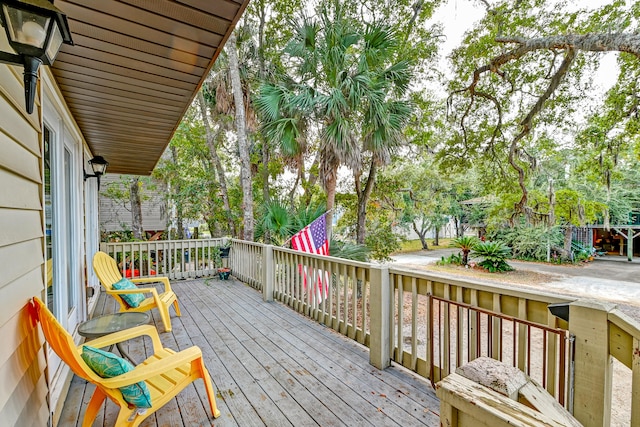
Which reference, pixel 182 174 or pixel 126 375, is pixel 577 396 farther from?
pixel 182 174

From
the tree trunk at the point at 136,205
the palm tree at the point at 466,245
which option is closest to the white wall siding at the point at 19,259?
the tree trunk at the point at 136,205

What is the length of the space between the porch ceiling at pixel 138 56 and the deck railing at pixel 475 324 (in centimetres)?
220

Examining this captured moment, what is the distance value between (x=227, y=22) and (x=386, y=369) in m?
2.88

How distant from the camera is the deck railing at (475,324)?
4.75ft

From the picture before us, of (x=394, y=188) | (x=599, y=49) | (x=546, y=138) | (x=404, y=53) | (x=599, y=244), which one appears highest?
(x=404, y=53)

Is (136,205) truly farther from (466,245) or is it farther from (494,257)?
Result: (494,257)

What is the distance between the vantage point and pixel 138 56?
2.12m

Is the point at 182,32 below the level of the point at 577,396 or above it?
above

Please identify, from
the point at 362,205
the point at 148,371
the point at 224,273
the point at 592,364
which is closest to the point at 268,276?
the point at 224,273

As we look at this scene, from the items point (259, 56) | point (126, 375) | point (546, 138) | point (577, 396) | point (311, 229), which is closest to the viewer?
point (577, 396)

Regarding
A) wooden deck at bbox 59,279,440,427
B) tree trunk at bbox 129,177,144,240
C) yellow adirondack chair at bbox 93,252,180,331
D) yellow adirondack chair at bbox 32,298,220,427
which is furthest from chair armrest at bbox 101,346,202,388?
tree trunk at bbox 129,177,144,240

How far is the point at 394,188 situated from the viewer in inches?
434

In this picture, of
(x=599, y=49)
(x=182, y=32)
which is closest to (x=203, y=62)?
(x=182, y=32)

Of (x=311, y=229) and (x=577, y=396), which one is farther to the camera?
(x=311, y=229)
